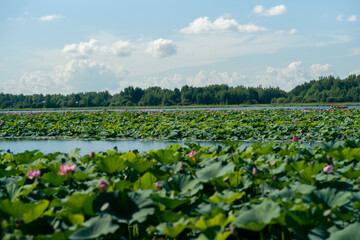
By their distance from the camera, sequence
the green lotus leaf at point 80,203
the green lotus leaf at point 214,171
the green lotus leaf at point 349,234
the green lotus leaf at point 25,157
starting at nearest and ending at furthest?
the green lotus leaf at point 349,234 < the green lotus leaf at point 80,203 < the green lotus leaf at point 214,171 < the green lotus leaf at point 25,157

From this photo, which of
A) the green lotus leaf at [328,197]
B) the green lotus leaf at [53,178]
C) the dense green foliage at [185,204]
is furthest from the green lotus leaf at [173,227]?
the green lotus leaf at [53,178]

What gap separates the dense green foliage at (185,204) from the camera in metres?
1.96

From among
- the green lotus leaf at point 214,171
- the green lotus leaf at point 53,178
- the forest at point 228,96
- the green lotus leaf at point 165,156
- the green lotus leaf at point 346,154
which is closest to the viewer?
the green lotus leaf at point 214,171

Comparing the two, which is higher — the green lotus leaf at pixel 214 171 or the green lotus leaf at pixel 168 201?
the green lotus leaf at pixel 214 171

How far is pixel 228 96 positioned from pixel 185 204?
83.2 metres

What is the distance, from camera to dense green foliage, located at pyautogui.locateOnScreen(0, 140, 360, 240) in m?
1.96

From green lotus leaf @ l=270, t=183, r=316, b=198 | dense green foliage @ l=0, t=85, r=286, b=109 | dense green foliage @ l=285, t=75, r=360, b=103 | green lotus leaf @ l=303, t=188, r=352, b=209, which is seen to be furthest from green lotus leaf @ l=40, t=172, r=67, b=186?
dense green foliage @ l=285, t=75, r=360, b=103

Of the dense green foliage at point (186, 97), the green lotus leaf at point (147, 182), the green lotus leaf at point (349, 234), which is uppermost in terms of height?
the dense green foliage at point (186, 97)

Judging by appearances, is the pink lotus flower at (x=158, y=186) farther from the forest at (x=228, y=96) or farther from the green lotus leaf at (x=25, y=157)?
the forest at (x=228, y=96)

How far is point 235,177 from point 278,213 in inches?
29.4

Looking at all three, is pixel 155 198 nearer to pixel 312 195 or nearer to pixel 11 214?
pixel 11 214

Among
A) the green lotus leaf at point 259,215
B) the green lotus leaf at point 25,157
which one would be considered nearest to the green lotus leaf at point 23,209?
the green lotus leaf at point 259,215

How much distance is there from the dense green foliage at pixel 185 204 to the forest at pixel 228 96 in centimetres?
7467

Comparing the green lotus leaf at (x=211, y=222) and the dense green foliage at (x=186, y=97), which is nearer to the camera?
the green lotus leaf at (x=211, y=222)
